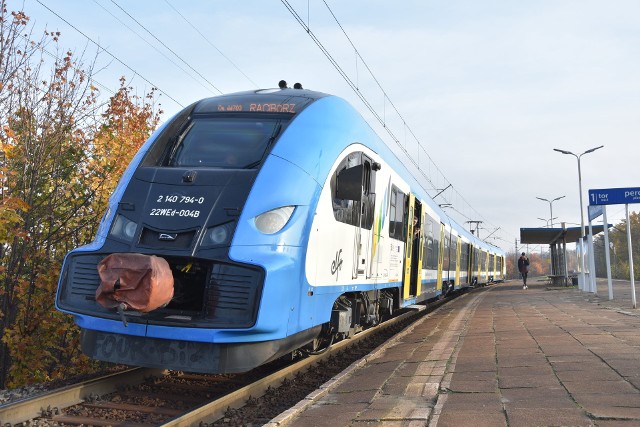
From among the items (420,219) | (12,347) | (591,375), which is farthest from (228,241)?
(420,219)

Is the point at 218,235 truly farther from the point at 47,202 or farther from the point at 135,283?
the point at 47,202

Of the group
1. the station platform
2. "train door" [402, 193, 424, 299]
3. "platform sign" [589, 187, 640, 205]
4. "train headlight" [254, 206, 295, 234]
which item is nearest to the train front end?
"train headlight" [254, 206, 295, 234]

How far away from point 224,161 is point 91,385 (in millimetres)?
2567

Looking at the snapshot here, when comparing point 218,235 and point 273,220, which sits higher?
point 273,220

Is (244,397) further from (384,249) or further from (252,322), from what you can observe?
(384,249)

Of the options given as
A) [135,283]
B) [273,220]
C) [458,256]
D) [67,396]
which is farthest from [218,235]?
[458,256]

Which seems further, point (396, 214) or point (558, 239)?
point (558, 239)

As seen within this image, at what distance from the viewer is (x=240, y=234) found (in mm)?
4871

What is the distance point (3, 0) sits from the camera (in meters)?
8.21

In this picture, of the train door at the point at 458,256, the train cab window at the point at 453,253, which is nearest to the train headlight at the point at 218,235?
the train cab window at the point at 453,253

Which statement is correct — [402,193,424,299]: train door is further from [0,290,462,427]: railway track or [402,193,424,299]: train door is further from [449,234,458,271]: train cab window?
[449,234,458,271]: train cab window

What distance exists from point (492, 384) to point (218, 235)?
9.71 feet

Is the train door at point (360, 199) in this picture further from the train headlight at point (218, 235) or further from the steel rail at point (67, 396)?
the steel rail at point (67, 396)

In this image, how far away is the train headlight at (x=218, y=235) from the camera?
488 cm
